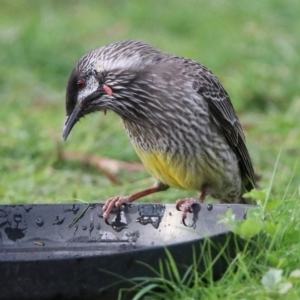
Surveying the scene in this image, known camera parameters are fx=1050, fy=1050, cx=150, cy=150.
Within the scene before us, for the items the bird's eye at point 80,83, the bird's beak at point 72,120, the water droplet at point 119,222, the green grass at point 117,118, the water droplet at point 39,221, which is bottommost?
the green grass at point 117,118

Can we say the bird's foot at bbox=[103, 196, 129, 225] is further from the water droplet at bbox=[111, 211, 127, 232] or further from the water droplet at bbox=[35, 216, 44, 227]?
the water droplet at bbox=[35, 216, 44, 227]

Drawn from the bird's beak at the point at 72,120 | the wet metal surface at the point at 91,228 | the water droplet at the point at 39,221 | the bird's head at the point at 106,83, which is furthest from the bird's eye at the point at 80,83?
the water droplet at the point at 39,221

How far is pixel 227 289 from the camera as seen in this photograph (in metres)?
4.91

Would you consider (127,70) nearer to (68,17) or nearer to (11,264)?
(11,264)

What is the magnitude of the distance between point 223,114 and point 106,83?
846 millimetres

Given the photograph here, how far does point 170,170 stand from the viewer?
21.8 ft

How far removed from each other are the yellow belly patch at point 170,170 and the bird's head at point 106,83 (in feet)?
0.96

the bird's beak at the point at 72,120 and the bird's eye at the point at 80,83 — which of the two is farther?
the bird's beak at the point at 72,120

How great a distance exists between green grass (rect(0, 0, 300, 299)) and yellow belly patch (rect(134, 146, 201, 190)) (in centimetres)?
65

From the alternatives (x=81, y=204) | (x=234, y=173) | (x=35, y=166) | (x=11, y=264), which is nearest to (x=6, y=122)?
(x=35, y=166)

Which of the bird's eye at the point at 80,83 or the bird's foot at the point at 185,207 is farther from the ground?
the bird's eye at the point at 80,83

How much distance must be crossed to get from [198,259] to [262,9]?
37.0 feet

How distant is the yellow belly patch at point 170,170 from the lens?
6.61 meters

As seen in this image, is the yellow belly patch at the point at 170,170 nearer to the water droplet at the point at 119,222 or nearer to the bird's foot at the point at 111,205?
the bird's foot at the point at 111,205
